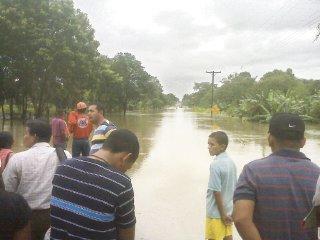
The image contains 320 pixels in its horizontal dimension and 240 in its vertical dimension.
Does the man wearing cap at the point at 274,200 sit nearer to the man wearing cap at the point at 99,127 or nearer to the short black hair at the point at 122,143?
the short black hair at the point at 122,143

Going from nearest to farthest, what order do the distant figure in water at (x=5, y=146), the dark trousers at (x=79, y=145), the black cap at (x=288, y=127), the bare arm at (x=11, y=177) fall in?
the black cap at (x=288, y=127) → the bare arm at (x=11, y=177) → the distant figure in water at (x=5, y=146) → the dark trousers at (x=79, y=145)

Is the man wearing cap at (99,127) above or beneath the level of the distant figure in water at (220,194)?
above

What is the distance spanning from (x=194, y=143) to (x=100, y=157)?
18447 mm

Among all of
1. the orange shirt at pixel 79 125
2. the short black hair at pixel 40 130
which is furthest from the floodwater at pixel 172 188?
the short black hair at pixel 40 130

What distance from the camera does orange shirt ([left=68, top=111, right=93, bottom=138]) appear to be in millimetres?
9797

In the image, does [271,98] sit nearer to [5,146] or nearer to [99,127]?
[99,127]

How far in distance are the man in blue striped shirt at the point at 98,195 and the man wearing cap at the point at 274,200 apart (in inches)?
25.9

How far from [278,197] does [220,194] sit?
1.87 metres

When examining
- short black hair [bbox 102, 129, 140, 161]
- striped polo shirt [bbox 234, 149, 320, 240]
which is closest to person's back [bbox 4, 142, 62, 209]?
short black hair [bbox 102, 129, 140, 161]

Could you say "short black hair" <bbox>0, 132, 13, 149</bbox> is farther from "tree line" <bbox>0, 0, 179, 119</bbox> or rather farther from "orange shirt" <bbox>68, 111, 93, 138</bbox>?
"tree line" <bbox>0, 0, 179, 119</bbox>

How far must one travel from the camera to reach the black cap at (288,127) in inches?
110

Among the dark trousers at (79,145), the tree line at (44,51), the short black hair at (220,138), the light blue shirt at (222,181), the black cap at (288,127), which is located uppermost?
the tree line at (44,51)

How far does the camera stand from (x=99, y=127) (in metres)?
5.88

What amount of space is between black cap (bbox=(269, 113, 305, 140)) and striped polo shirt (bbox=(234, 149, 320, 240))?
0.21m
